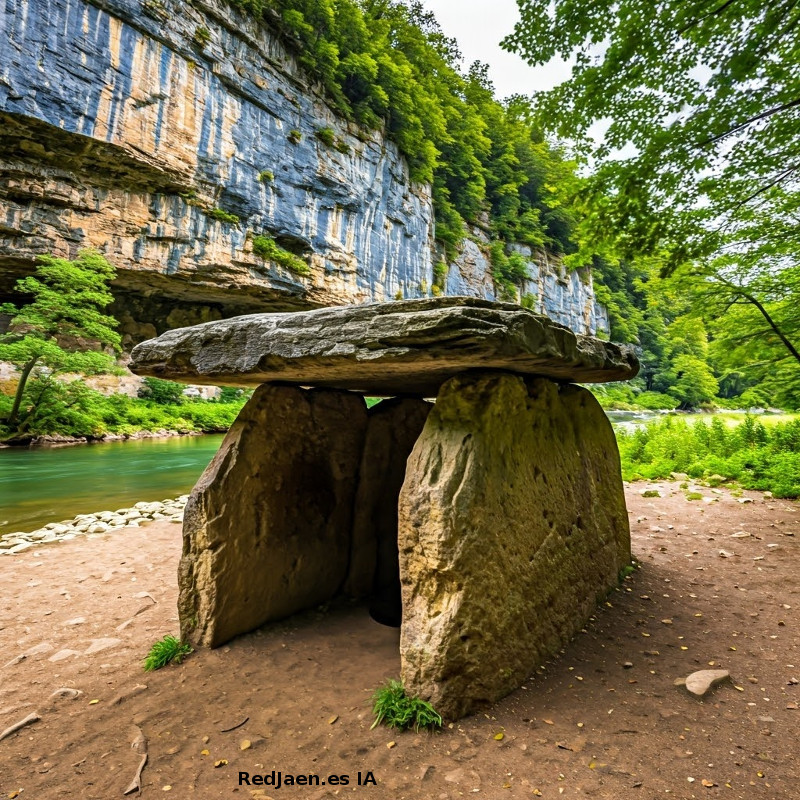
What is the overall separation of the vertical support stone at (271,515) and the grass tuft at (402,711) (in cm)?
124

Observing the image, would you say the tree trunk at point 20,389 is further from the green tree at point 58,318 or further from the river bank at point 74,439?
→ the river bank at point 74,439

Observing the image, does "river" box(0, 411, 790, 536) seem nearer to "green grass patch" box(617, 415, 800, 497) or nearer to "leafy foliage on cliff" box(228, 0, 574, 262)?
"green grass patch" box(617, 415, 800, 497)

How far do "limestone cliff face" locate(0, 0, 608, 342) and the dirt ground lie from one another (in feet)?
58.6

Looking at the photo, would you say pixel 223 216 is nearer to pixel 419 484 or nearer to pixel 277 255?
pixel 277 255

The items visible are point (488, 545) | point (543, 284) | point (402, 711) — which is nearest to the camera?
point (402, 711)

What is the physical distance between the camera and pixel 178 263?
61.7 ft

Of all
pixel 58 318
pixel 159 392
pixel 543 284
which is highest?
pixel 543 284

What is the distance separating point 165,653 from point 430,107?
3070 centimetres

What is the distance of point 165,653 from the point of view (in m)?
2.71

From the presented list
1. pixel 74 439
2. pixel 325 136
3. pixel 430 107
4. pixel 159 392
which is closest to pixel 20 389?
pixel 74 439

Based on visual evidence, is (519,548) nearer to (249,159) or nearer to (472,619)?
(472,619)

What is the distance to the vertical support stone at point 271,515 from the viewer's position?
288cm

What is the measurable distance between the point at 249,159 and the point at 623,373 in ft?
69.3

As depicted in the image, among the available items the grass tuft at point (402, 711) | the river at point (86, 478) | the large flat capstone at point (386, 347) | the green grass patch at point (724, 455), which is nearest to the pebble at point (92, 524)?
the river at point (86, 478)
